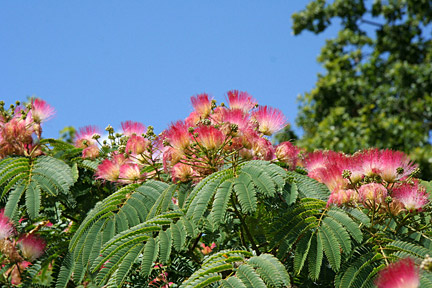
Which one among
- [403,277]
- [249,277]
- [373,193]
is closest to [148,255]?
[249,277]

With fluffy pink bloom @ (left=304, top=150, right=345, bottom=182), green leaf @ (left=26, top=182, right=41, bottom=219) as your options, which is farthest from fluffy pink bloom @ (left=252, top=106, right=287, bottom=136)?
green leaf @ (left=26, top=182, right=41, bottom=219)

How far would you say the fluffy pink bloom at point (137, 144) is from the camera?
11.2 feet

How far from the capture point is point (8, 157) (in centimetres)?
385

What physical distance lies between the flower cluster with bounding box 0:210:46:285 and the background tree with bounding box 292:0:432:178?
1095 centimetres

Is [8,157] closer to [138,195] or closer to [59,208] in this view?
[59,208]

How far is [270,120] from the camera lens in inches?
134

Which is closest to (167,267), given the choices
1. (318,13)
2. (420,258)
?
(420,258)

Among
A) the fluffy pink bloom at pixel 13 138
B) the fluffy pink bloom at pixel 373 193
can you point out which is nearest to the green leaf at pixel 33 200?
the fluffy pink bloom at pixel 13 138

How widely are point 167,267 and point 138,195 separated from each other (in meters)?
0.46

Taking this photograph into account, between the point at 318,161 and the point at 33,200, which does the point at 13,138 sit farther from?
the point at 318,161

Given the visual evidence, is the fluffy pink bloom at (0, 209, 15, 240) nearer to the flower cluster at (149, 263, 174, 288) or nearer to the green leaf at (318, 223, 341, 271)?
the flower cluster at (149, 263, 174, 288)

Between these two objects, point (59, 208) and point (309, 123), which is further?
point (309, 123)

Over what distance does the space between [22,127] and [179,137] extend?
4.89 feet

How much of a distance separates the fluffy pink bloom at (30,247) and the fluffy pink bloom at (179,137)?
1213 mm
